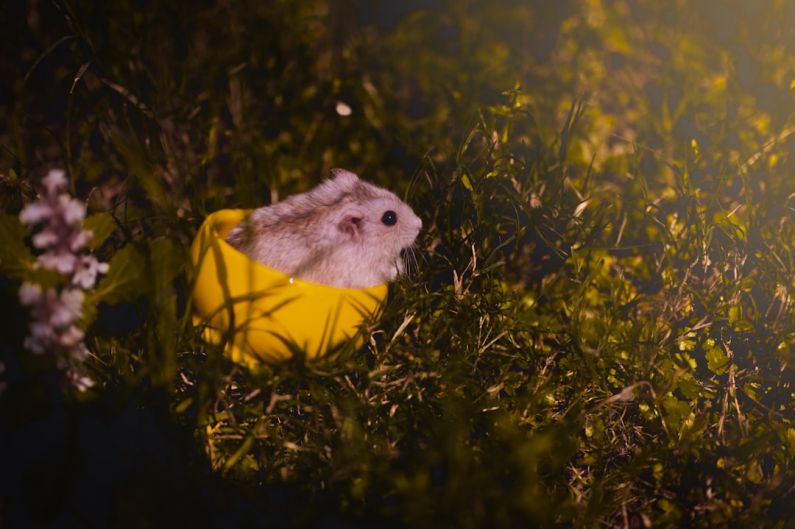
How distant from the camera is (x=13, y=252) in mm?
1700

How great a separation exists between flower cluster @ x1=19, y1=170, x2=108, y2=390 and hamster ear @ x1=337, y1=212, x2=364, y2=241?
915mm

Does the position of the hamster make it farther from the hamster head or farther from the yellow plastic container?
the yellow plastic container

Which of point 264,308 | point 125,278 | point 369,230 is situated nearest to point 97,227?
point 125,278

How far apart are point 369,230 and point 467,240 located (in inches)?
16.6

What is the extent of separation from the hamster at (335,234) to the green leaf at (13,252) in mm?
688

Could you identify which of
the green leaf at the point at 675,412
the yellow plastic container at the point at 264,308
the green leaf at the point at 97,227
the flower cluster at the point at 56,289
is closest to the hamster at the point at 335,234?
the yellow plastic container at the point at 264,308

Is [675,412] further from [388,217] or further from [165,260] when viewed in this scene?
[165,260]

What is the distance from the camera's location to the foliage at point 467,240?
1851 mm

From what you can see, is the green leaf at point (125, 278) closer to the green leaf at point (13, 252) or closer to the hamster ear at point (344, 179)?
the green leaf at point (13, 252)

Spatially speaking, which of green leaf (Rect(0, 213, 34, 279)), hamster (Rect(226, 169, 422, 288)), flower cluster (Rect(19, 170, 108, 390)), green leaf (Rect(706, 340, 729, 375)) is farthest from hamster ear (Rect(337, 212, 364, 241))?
green leaf (Rect(706, 340, 729, 375))

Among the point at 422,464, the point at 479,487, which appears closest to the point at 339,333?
the point at 422,464

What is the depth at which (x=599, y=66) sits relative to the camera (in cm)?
325

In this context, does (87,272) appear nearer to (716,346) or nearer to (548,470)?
(548,470)

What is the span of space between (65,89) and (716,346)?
332 centimetres
